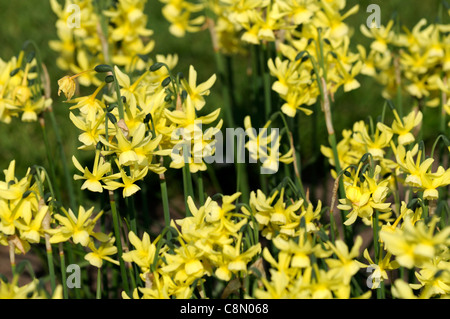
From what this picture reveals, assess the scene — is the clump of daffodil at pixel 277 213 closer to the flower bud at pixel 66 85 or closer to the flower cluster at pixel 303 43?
the flower cluster at pixel 303 43

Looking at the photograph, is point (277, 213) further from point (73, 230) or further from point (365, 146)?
point (73, 230)

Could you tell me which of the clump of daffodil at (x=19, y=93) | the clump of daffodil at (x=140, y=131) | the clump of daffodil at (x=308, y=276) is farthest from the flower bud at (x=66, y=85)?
the clump of daffodil at (x=308, y=276)

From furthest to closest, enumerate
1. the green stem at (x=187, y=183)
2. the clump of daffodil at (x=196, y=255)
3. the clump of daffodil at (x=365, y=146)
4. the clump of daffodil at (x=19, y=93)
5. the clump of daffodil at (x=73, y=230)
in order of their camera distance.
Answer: the clump of daffodil at (x=19, y=93) → the clump of daffodil at (x=365, y=146) → the green stem at (x=187, y=183) → the clump of daffodil at (x=73, y=230) → the clump of daffodil at (x=196, y=255)

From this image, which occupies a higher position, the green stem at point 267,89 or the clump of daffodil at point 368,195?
the green stem at point 267,89

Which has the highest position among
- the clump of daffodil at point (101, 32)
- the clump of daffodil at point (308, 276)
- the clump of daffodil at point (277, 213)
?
the clump of daffodil at point (101, 32)

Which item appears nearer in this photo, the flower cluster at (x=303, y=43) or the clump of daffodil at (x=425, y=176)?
the clump of daffodil at (x=425, y=176)
